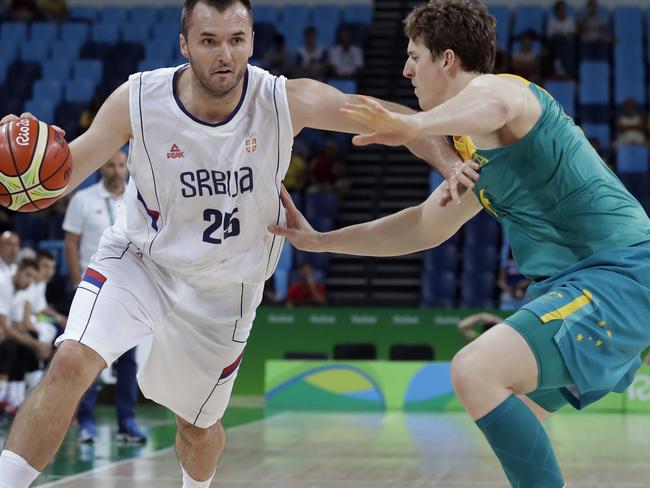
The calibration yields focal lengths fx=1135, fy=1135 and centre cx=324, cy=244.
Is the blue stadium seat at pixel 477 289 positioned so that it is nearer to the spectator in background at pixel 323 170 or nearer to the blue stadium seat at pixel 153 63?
the spectator in background at pixel 323 170

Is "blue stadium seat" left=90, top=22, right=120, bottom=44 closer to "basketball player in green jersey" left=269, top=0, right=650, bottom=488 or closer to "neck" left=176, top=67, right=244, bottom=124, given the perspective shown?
"neck" left=176, top=67, right=244, bottom=124

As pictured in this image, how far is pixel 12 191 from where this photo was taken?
180 inches

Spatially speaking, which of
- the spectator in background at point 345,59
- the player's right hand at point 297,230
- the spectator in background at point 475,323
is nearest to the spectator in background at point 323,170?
the spectator in background at point 345,59

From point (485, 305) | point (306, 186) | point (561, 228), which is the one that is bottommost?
point (485, 305)

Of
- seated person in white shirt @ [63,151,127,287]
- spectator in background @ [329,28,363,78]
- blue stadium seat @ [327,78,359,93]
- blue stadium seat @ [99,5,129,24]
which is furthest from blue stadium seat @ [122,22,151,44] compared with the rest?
seated person in white shirt @ [63,151,127,287]

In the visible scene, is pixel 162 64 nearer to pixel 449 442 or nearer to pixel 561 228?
pixel 449 442

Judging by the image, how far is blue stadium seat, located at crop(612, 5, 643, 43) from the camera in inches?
→ 730

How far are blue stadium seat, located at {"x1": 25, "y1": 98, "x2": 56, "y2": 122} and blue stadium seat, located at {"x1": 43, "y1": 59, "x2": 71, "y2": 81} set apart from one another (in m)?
0.64

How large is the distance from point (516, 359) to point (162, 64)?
15.8m

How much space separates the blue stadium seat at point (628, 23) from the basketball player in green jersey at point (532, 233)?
591 inches

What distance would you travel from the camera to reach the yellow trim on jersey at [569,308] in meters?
3.71

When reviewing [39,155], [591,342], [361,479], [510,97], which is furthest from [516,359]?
[361,479]

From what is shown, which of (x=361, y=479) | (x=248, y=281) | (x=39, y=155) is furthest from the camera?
(x=361, y=479)

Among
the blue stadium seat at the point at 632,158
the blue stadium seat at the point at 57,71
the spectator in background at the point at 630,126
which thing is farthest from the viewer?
the blue stadium seat at the point at 57,71
